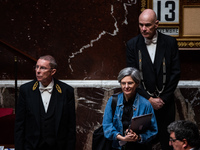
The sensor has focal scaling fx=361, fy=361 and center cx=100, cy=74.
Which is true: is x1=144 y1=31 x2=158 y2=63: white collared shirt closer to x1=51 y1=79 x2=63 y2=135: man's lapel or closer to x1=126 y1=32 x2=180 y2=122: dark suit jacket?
x1=126 y1=32 x2=180 y2=122: dark suit jacket

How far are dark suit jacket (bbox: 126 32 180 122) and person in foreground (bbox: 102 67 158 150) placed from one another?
540mm

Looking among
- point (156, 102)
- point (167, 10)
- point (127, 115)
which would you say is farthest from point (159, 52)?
point (167, 10)

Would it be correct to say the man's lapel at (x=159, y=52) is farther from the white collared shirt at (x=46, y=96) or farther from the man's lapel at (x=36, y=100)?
the man's lapel at (x=36, y=100)

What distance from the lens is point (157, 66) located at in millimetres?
4156

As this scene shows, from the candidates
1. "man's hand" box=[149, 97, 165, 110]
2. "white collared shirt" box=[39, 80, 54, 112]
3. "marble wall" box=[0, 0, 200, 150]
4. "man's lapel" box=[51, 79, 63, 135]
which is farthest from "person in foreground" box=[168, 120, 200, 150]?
"marble wall" box=[0, 0, 200, 150]

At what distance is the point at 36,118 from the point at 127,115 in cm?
89

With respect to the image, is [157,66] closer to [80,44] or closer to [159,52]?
[159,52]

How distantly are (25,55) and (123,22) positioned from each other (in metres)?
1.45

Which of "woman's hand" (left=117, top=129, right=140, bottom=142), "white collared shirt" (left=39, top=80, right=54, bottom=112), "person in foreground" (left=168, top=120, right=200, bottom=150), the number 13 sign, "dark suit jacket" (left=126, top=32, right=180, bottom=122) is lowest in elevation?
"woman's hand" (left=117, top=129, right=140, bottom=142)

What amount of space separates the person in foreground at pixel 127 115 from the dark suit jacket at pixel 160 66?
1.77 ft

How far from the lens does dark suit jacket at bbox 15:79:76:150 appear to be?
139 inches

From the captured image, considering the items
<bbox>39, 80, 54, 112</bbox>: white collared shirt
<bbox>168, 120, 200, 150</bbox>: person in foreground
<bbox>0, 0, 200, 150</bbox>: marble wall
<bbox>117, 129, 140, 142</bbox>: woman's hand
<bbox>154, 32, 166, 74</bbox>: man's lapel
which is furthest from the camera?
<bbox>0, 0, 200, 150</bbox>: marble wall

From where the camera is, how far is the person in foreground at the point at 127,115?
3477 millimetres

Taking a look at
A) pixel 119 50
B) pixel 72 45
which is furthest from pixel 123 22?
pixel 72 45
